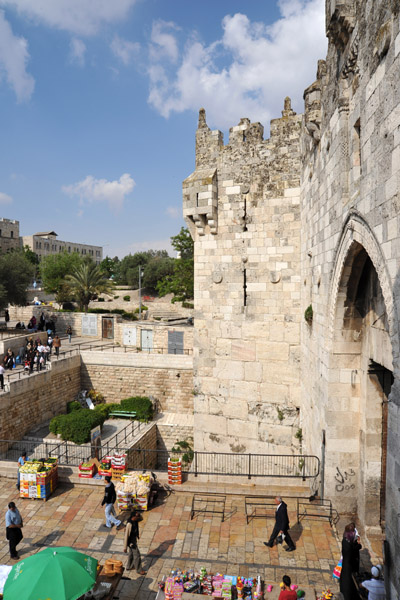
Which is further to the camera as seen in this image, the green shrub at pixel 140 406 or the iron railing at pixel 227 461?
the green shrub at pixel 140 406

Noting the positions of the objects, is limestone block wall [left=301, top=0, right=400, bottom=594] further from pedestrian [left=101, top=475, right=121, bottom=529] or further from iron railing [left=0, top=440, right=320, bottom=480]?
pedestrian [left=101, top=475, right=121, bottom=529]

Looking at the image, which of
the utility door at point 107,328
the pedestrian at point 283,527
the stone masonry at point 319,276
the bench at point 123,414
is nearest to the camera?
the stone masonry at point 319,276

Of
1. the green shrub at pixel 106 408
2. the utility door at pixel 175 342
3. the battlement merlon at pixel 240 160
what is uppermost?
the battlement merlon at pixel 240 160

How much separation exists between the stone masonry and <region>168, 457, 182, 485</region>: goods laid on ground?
2.82m

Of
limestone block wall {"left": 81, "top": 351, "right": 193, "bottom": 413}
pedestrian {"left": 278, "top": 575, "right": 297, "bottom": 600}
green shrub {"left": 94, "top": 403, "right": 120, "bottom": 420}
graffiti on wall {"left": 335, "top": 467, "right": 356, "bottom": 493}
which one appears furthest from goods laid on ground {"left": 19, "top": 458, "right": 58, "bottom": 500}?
limestone block wall {"left": 81, "top": 351, "right": 193, "bottom": 413}

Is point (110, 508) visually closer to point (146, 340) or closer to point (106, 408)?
point (106, 408)

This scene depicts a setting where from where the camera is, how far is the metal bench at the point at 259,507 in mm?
8172

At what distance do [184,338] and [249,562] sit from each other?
17.7 meters

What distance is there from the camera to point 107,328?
96.6ft

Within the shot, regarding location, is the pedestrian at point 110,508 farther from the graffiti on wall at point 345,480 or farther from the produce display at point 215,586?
the graffiti on wall at point 345,480

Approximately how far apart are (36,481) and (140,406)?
1179cm

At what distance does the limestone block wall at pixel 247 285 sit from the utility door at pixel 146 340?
1390 cm

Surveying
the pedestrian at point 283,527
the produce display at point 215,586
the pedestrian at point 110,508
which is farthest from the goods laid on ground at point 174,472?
the produce display at point 215,586

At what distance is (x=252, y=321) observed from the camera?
11.4m
